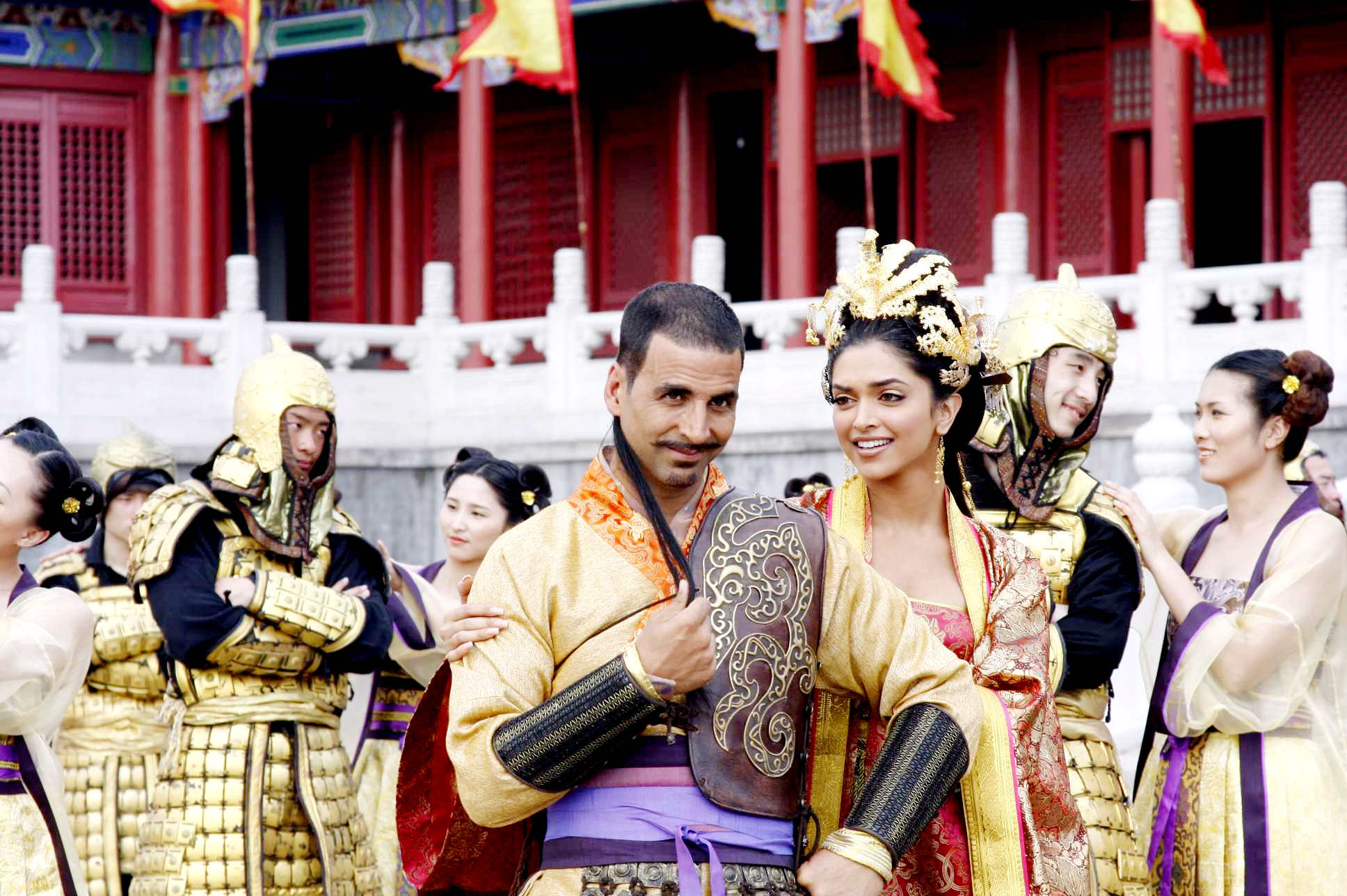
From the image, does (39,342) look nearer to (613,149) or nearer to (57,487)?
(613,149)

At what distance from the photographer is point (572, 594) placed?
3.21 metres

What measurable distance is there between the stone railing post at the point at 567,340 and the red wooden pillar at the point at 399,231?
13.6 feet

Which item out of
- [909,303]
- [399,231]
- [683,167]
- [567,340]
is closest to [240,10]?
[567,340]

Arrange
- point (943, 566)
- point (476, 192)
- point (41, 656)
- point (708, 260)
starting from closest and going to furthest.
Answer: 1. point (943, 566)
2. point (41, 656)
3. point (708, 260)
4. point (476, 192)

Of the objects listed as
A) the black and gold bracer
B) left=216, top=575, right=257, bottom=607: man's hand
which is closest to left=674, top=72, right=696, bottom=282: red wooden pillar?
the black and gold bracer

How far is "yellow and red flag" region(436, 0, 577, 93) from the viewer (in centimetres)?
1267

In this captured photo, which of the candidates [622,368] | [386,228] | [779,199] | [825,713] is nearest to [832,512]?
[825,713]

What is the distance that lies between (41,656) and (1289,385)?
2784 millimetres

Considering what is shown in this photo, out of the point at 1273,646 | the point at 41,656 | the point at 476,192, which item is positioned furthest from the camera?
the point at 476,192

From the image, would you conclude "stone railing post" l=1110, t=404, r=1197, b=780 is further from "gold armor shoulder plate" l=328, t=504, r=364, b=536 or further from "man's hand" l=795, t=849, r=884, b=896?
"man's hand" l=795, t=849, r=884, b=896

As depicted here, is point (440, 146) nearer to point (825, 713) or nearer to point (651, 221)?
point (651, 221)

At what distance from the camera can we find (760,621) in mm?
3262

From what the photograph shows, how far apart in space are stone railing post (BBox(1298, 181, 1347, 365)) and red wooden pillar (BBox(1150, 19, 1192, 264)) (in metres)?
1.90

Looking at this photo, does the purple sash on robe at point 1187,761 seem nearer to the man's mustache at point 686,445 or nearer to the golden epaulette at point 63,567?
the man's mustache at point 686,445
